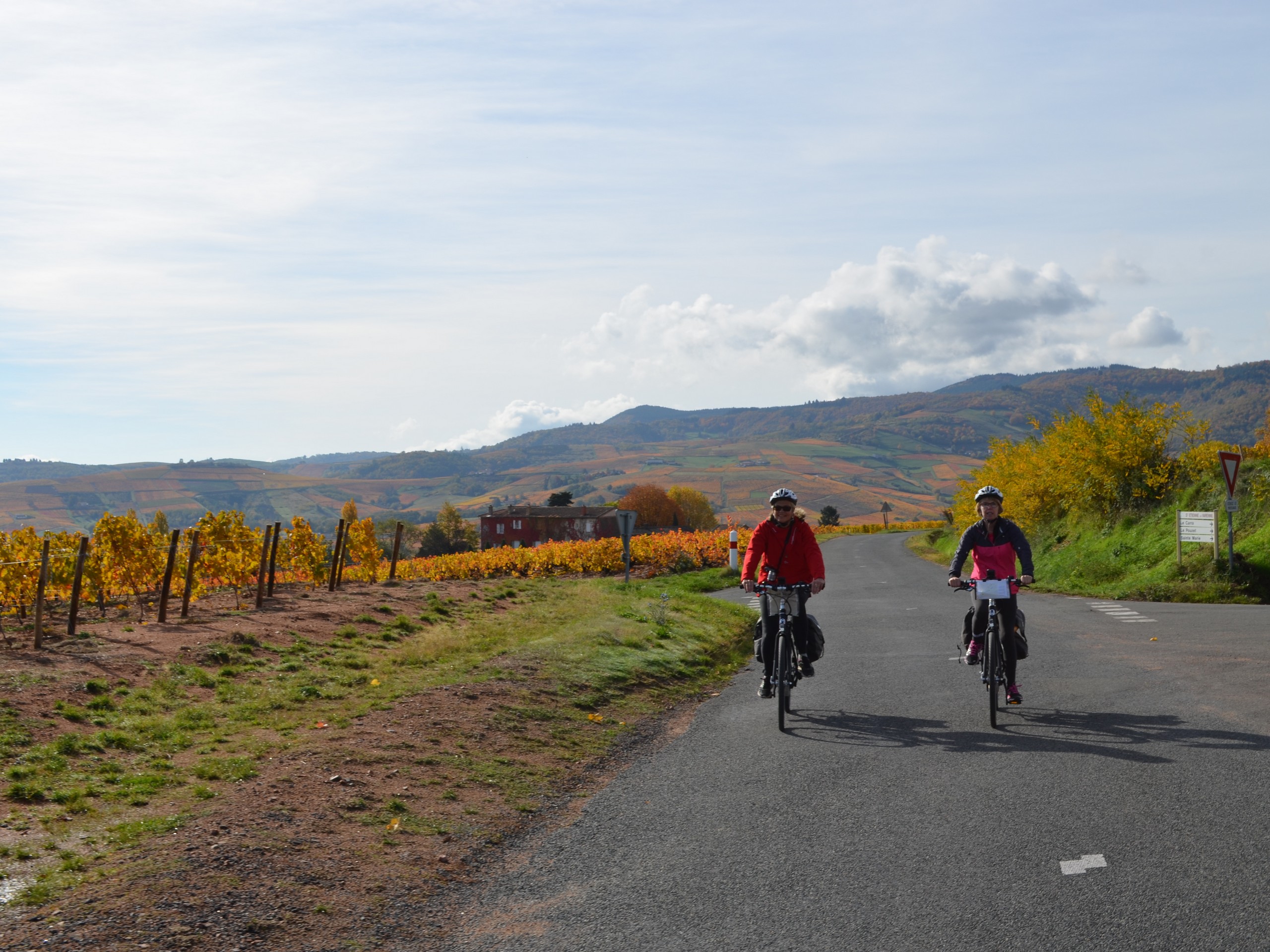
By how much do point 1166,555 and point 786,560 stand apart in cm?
2066

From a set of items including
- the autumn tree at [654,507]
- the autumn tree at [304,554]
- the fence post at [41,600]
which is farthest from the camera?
the autumn tree at [654,507]

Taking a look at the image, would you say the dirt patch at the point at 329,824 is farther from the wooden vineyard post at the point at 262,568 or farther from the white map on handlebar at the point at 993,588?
the wooden vineyard post at the point at 262,568

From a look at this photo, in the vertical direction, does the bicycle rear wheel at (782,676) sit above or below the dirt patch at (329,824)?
above

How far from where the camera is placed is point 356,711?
10.1m

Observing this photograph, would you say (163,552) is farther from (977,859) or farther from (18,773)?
(977,859)

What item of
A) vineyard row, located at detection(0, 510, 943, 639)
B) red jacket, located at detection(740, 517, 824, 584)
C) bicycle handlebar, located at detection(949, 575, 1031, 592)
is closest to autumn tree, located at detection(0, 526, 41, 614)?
vineyard row, located at detection(0, 510, 943, 639)

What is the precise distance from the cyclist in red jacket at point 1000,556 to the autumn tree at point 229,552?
13.3m

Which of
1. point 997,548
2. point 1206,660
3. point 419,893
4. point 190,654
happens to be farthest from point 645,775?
point 1206,660

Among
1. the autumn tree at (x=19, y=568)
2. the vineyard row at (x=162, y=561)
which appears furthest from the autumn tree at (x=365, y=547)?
the autumn tree at (x=19, y=568)

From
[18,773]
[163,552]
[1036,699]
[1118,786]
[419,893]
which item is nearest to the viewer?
[419,893]

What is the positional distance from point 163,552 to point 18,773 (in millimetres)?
12116

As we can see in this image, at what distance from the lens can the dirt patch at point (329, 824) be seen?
16.1 feet

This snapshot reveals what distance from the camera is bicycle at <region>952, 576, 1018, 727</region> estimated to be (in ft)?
30.3

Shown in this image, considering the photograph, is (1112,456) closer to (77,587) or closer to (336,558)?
(336,558)
